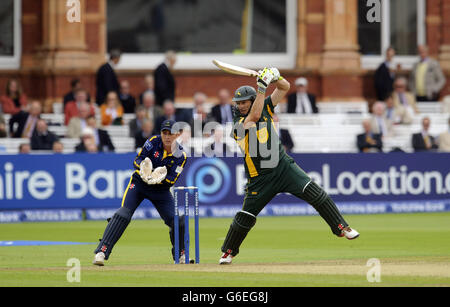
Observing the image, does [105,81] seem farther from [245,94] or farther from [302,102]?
[245,94]

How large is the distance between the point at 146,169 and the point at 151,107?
33.9 feet

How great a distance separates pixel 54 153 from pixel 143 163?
8.21 metres

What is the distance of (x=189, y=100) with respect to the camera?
1063 inches

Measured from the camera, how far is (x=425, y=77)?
1057 inches

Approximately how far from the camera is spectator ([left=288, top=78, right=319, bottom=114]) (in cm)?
2512

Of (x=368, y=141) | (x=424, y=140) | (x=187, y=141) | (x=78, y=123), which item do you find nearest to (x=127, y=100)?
(x=78, y=123)

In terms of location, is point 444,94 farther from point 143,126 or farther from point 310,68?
point 143,126

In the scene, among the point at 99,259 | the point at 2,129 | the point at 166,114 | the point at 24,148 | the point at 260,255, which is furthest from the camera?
the point at 2,129

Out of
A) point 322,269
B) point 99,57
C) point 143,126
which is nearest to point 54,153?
point 143,126

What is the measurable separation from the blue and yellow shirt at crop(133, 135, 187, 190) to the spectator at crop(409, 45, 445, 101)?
46.6 ft

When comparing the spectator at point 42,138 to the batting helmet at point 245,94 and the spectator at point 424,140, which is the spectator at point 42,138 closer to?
the spectator at point 424,140

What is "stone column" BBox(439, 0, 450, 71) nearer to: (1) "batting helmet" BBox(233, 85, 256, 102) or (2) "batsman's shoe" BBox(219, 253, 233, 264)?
(1) "batting helmet" BBox(233, 85, 256, 102)

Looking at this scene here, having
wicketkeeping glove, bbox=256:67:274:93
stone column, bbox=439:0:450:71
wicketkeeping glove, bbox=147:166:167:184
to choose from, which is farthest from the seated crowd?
wicketkeeping glove, bbox=256:67:274:93

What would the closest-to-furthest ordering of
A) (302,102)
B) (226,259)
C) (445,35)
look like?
(226,259) < (302,102) < (445,35)
